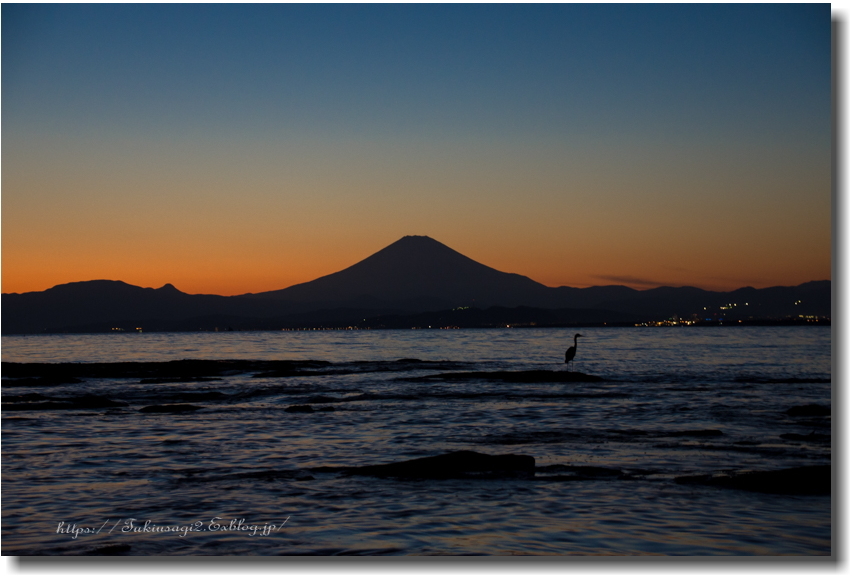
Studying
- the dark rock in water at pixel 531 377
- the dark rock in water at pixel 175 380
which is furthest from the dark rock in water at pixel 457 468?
the dark rock in water at pixel 175 380

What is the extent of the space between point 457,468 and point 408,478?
33.1 inches

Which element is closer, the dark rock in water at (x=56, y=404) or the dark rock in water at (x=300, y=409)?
the dark rock in water at (x=300, y=409)

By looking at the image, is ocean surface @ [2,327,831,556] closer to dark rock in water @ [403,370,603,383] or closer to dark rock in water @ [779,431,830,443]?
dark rock in water @ [779,431,830,443]

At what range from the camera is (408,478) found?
449 inches

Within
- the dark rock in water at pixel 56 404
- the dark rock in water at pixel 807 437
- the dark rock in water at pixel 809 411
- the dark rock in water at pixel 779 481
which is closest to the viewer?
the dark rock in water at pixel 779 481

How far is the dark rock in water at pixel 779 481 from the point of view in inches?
405

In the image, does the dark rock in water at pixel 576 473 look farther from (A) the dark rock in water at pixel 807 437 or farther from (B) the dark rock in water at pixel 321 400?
(B) the dark rock in water at pixel 321 400

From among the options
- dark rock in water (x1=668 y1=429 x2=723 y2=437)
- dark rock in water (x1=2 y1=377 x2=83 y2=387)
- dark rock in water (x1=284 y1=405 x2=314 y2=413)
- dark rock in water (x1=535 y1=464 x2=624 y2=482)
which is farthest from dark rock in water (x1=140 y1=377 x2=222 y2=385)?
dark rock in water (x1=535 y1=464 x2=624 y2=482)

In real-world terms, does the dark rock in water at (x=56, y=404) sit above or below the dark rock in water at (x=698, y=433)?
below

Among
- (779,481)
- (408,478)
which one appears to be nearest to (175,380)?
(408,478)

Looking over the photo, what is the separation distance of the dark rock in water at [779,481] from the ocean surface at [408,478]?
206 millimetres

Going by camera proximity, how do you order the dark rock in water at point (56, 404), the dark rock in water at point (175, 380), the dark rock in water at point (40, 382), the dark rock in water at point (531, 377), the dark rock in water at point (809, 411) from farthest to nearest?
the dark rock in water at point (175, 380) < the dark rock in water at point (40, 382) < the dark rock in water at point (531, 377) < the dark rock in water at point (56, 404) < the dark rock in water at point (809, 411)
